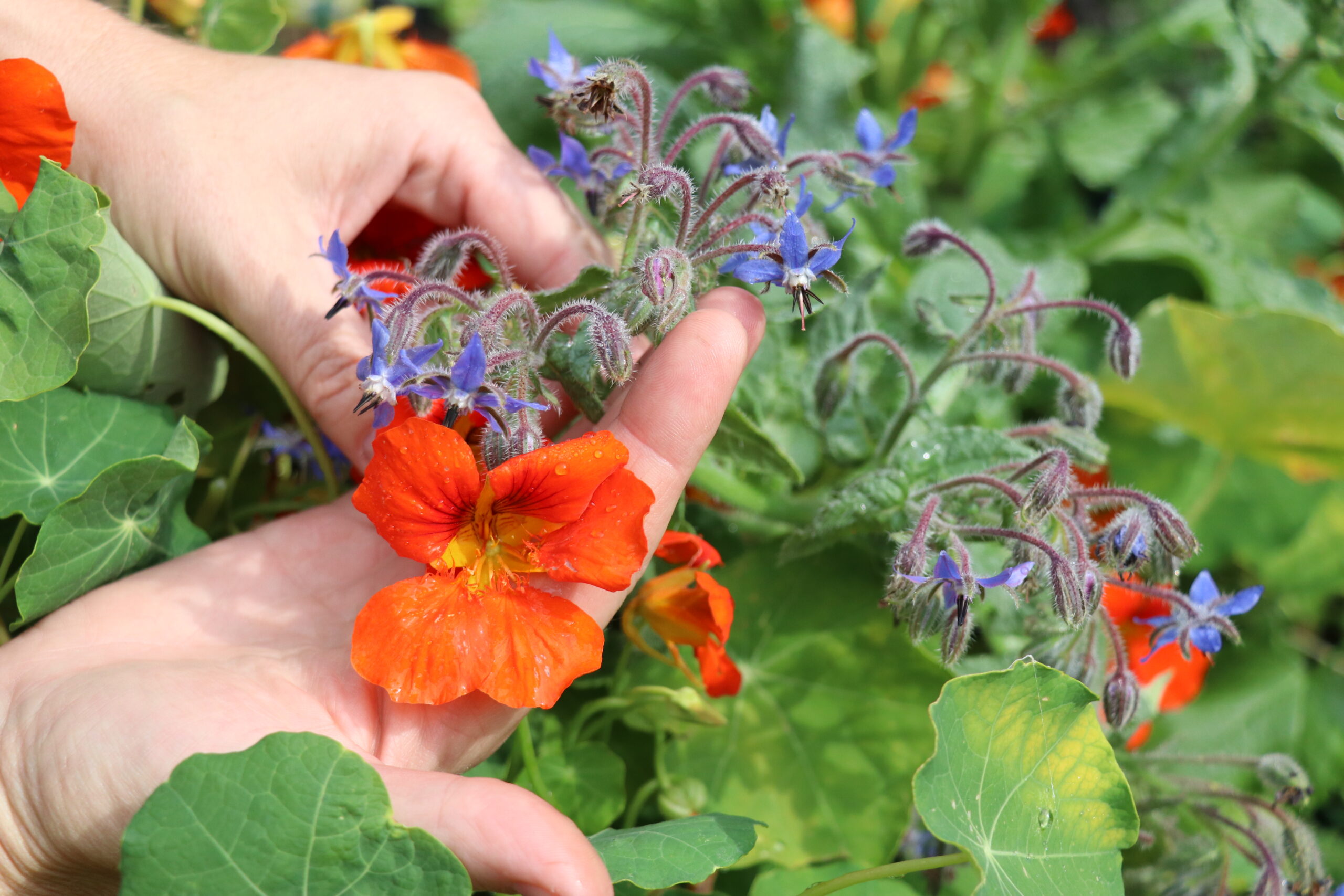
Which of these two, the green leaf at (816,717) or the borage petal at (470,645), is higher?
the borage petal at (470,645)

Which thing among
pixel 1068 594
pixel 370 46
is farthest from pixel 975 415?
pixel 370 46

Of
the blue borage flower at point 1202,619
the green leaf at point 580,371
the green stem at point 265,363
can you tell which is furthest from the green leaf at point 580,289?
the blue borage flower at point 1202,619

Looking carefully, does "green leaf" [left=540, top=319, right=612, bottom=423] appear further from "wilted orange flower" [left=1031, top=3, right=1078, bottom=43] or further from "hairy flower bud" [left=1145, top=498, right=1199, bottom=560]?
"wilted orange flower" [left=1031, top=3, right=1078, bottom=43]

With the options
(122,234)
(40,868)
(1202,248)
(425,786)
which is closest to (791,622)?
(425,786)

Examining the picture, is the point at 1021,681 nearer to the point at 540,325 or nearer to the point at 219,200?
the point at 540,325

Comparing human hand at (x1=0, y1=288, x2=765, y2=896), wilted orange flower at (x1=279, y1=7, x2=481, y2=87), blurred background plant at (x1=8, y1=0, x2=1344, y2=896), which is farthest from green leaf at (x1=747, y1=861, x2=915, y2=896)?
wilted orange flower at (x1=279, y1=7, x2=481, y2=87)

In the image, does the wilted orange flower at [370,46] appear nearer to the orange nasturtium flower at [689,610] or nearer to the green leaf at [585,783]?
the orange nasturtium flower at [689,610]
